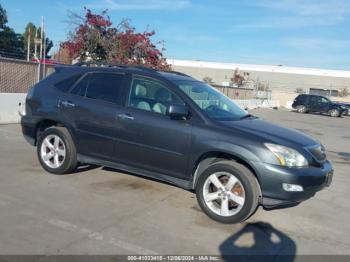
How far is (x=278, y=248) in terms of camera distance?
4625 mm

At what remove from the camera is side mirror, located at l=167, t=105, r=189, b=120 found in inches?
215

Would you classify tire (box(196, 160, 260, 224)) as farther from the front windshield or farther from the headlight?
the front windshield

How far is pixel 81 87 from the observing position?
21.8 feet

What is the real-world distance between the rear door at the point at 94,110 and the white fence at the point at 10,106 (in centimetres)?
579

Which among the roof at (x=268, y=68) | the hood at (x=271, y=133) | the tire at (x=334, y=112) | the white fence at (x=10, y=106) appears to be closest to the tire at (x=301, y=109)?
the tire at (x=334, y=112)

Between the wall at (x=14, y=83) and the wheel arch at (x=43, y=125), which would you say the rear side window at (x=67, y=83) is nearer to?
the wheel arch at (x=43, y=125)

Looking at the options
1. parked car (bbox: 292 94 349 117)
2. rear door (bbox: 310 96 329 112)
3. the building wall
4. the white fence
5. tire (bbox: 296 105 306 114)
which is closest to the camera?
the white fence

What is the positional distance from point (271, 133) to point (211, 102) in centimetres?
109

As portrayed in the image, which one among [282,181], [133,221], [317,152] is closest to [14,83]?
[133,221]

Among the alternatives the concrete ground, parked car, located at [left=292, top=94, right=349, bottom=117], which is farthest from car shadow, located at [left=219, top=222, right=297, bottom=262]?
parked car, located at [left=292, top=94, right=349, bottom=117]

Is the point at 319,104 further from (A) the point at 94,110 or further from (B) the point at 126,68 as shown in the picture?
(A) the point at 94,110

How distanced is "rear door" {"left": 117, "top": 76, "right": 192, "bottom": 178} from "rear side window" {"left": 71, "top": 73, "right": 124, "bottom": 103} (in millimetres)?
265

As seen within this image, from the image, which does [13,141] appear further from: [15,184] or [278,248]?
[278,248]

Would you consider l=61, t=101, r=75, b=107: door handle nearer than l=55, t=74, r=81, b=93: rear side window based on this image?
Yes
